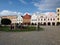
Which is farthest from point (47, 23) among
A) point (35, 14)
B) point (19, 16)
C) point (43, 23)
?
point (19, 16)

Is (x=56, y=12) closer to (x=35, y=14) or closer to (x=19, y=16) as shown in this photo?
(x=35, y=14)

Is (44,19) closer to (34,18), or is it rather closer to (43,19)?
(43,19)

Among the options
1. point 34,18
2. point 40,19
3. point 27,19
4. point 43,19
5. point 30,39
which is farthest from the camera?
point 27,19

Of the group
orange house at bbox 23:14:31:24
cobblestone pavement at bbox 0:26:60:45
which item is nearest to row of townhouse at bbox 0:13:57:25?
orange house at bbox 23:14:31:24

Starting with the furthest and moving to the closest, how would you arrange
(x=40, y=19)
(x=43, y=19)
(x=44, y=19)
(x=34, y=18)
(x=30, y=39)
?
(x=34, y=18)
(x=40, y=19)
(x=43, y=19)
(x=44, y=19)
(x=30, y=39)

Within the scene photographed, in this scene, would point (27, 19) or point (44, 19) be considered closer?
point (44, 19)

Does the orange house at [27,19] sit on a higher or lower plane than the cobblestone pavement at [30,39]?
higher

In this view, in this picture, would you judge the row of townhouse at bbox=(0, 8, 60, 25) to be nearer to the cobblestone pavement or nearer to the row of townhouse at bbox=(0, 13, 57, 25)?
the row of townhouse at bbox=(0, 13, 57, 25)

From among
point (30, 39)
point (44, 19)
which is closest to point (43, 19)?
point (44, 19)

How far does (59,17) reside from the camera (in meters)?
135

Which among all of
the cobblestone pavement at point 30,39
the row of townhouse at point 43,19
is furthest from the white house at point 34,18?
the cobblestone pavement at point 30,39

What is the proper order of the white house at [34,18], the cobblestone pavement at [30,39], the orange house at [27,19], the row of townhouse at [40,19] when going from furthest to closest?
the orange house at [27,19] → the white house at [34,18] → the row of townhouse at [40,19] → the cobblestone pavement at [30,39]

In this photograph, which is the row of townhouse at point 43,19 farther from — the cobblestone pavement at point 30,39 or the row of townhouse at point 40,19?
the cobblestone pavement at point 30,39

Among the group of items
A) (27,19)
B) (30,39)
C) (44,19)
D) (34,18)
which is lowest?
(30,39)
